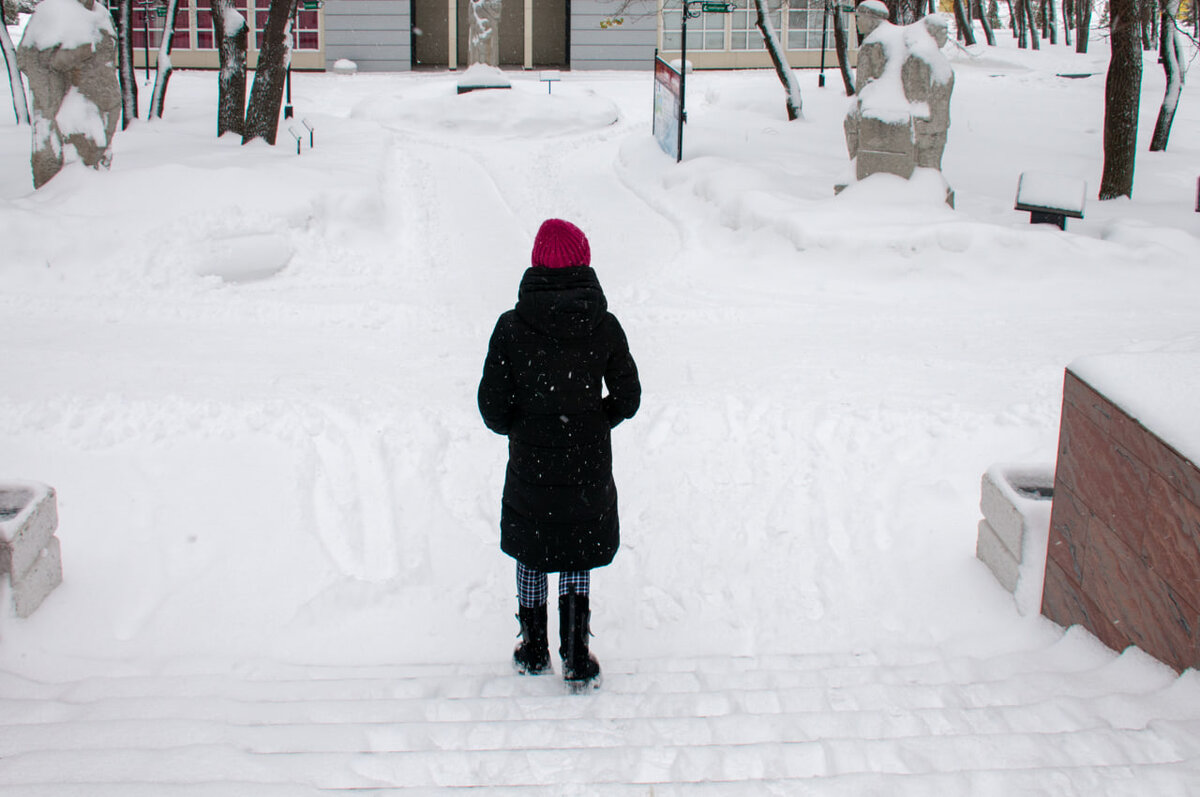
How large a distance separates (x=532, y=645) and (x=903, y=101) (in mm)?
9300

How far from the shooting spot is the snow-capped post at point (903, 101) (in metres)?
11.5

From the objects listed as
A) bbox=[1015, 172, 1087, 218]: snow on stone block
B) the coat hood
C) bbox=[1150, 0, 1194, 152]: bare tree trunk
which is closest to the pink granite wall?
the coat hood

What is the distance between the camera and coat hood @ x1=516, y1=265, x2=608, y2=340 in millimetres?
3533

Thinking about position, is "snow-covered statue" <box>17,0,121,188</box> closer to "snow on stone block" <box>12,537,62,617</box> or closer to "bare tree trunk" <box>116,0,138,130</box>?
"bare tree trunk" <box>116,0,138,130</box>

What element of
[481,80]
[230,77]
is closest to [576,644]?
[230,77]

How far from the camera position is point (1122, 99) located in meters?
12.9

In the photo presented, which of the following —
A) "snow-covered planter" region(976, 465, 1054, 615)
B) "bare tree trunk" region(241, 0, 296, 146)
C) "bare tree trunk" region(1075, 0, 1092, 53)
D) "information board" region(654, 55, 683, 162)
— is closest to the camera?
"snow-covered planter" region(976, 465, 1054, 615)

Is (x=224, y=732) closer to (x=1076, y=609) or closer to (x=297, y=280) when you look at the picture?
(x=1076, y=609)

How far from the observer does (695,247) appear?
11.3m

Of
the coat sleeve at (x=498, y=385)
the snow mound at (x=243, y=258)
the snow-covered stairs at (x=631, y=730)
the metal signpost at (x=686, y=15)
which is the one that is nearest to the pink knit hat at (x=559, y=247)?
the coat sleeve at (x=498, y=385)

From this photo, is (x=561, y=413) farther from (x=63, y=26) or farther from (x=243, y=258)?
(x=63, y=26)

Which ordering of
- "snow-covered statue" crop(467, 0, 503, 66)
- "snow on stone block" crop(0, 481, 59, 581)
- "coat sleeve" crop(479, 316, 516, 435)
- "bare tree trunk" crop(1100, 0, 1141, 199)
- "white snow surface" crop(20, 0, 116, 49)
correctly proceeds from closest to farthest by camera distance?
1. "coat sleeve" crop(479, 316, 516, 435)
2. "snow on stone block" crop(0, 481, 59, 581)
3. "white snow surface" crop(20, 0, 116, 49)
4. "bare tree trunk" crop(1100, 0, 1141, 199)
5. "snow-covered statue" crop(467, 0, 503, 66)

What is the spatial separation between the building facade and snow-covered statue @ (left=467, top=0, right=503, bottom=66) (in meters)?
7.11

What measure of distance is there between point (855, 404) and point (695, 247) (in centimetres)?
463
